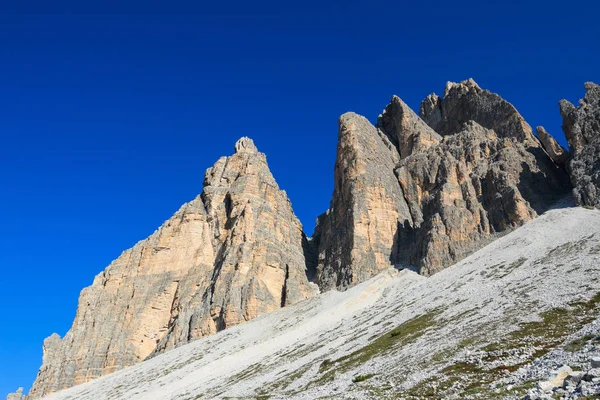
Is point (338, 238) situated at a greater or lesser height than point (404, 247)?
greater

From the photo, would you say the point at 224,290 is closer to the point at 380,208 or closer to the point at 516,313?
the point at 380,208

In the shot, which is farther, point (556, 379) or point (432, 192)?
point (432, 192)

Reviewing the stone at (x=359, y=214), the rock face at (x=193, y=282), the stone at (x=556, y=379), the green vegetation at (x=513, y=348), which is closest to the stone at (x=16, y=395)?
the rock face at (x=193, y=282)

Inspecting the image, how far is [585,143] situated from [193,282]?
9967 centimetres

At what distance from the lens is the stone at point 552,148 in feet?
400

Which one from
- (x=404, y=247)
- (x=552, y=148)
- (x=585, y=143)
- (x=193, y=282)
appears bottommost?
(x=404, y=247)

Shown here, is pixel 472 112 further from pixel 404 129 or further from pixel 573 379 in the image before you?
pixel 573 379

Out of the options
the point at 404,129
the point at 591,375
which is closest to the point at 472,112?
the point at 404,129

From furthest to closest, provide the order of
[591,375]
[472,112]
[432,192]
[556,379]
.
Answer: [472,112]
[432,192]
[556,379]
[591,375]

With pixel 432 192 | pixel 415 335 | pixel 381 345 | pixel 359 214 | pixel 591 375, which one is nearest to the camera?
pixel 591 375

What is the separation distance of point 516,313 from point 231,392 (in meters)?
30.8

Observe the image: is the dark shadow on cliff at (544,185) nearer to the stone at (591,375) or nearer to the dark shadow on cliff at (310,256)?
the dark shadow on cliff at (310,256)

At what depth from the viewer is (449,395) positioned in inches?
1010

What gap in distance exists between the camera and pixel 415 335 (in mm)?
53000
